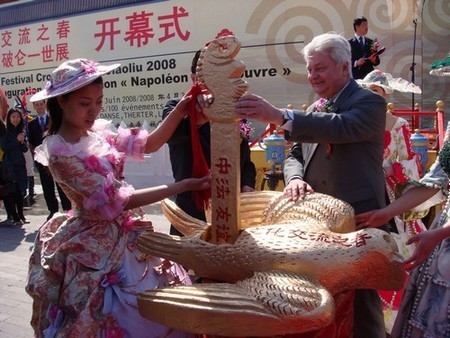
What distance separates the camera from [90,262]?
5.49ft

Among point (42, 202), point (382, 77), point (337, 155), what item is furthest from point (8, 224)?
point (337, 155)

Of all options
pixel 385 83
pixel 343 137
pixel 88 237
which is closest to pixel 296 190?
pixel 343 137

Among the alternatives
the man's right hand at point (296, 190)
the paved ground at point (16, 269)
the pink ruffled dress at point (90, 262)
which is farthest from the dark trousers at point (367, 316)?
the paved ground at point (16, 269)

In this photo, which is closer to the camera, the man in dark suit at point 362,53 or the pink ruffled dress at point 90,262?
the pink ruffled dress at point 90,262

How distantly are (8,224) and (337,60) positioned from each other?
5.35 m

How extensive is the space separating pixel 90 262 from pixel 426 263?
3.85 feet

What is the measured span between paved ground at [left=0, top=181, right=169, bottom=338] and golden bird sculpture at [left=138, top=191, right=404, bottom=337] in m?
1.13

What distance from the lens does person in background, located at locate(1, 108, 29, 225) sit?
6.03 m

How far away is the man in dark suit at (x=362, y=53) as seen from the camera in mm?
6301

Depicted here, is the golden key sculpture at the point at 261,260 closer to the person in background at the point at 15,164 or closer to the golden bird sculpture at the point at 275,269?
the golden bird sculpture at the point at 275,269

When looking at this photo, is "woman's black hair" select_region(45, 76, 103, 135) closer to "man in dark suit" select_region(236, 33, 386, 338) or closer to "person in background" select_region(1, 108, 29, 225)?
"man in dark suit" select_region(236, 33, 386, 338)

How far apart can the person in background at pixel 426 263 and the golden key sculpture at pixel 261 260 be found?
22 centimetres

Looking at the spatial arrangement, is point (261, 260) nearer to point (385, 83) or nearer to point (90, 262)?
point (90, 262)

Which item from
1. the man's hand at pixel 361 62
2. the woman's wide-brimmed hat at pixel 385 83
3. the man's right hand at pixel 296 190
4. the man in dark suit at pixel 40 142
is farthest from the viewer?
the man's hand at pixel 361 62
